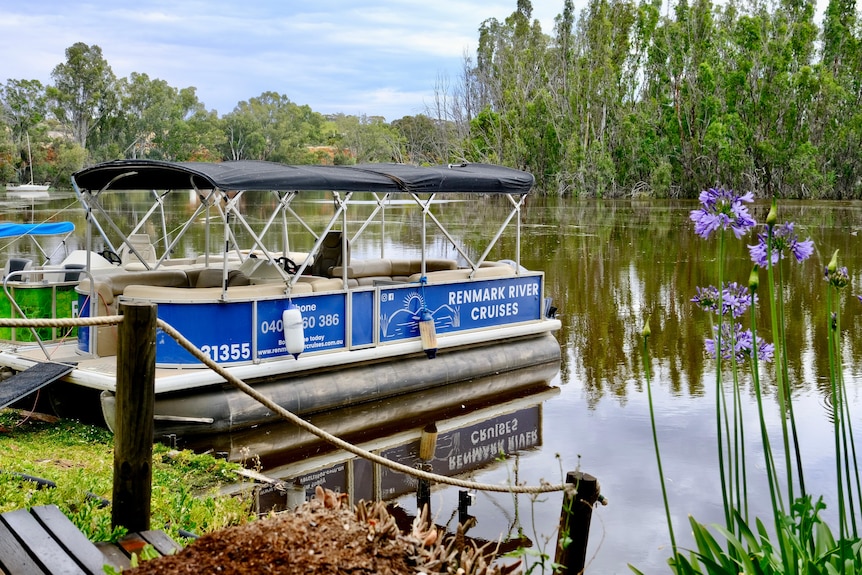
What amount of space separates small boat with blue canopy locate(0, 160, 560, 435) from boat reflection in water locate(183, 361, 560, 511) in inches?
7.5

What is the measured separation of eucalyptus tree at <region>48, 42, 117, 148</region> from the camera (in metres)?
110

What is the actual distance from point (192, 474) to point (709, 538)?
216 inches

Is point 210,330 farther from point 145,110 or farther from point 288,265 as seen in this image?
point 145,110

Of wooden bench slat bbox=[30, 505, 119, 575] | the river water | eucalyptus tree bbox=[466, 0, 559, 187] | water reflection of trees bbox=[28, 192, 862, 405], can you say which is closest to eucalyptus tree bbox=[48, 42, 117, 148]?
eucalyptus tree bbox=[466, 0, 559, 187]

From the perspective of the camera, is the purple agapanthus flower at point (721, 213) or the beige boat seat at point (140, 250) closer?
the purple agapanthus flower at point (721, 213)

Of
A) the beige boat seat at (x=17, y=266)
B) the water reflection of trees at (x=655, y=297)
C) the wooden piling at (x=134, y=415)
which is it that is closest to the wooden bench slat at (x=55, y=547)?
the wooden piling at (x=134, y=415)

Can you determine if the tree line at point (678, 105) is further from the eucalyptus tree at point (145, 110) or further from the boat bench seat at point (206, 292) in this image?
the boat bench seat at point (206, 292)

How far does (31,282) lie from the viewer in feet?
39.2

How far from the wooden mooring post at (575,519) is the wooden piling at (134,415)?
74.9 inches

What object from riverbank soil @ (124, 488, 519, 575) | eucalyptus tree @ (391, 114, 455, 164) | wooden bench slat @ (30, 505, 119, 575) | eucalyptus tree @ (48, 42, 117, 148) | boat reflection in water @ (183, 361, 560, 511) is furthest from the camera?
eucalyptus tree @ (48, 42, 117, 148)

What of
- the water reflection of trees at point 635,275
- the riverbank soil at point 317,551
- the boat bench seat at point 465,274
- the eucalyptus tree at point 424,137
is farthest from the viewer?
the eucalyptus tree at point 424,137

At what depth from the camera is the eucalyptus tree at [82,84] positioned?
4333 inches

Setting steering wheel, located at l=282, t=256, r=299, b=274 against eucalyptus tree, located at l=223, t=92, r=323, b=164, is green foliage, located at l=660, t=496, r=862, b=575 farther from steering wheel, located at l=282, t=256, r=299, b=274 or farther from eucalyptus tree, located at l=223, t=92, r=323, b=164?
eucalyptus tree, located at l=223, t=92, r=323, b=164

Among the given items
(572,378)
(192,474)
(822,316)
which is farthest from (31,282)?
(822,316)
